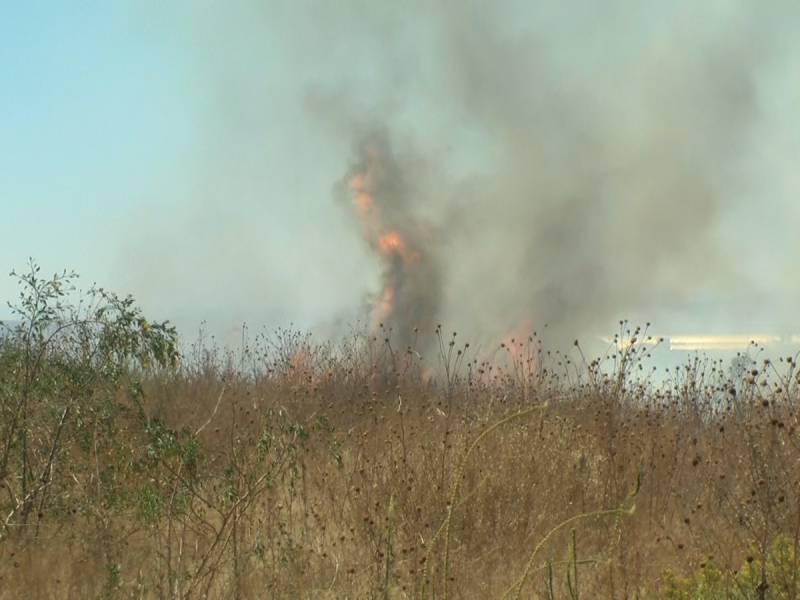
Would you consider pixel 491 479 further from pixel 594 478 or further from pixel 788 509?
pixel 788 509

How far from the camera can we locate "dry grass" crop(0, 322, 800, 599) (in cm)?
529

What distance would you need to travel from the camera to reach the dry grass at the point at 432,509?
5293 millimetres

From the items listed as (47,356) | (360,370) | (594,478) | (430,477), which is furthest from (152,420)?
(360,370)

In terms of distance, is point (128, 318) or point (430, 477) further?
point (430, 477)

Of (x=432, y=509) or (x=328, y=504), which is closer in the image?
(x=432, y=509)

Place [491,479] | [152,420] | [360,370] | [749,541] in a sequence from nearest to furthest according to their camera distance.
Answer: [749,541] → [152,420] → [491,479] → [360,370]

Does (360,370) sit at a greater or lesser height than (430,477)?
greater

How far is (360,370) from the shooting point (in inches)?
539

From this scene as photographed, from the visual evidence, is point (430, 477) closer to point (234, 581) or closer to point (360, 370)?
point (234, 581)

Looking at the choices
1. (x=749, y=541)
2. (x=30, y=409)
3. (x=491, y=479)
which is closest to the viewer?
(x=749, y=541)

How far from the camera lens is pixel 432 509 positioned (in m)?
6.77

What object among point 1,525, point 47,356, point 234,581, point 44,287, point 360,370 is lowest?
point 234,581

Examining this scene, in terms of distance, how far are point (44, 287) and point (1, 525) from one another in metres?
1.79

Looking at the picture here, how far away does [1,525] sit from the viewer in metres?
5.88
